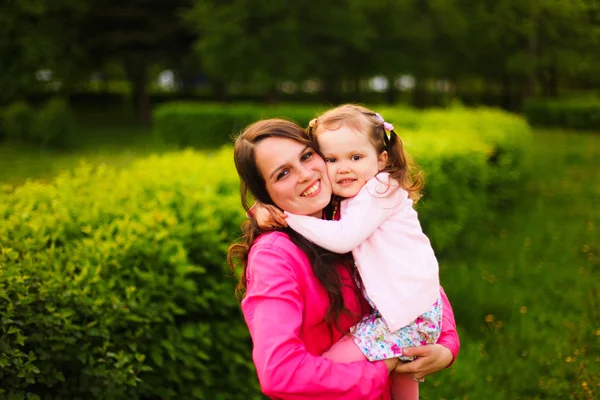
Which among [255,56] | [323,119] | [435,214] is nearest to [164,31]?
[255,56]

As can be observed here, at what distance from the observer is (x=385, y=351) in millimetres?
1977

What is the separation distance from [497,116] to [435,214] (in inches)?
236

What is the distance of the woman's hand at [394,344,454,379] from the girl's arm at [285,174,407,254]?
16.5 inches

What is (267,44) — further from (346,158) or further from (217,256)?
(346,158)

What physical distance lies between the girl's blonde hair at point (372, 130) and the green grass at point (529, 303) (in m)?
2.52

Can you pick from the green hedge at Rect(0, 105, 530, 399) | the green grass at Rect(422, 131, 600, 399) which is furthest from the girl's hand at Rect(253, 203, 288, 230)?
the green grass at Rect(422, 131, 600, 399)

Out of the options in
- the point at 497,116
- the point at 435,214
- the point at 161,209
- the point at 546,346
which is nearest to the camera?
the point at 161,209

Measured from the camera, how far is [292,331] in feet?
5.70

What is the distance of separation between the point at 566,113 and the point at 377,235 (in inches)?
945

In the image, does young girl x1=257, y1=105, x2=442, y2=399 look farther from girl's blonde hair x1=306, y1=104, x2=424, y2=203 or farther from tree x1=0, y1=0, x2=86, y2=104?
tree x1=0, y1=0, x2=86, y2=104

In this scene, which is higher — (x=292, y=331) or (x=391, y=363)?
(x=292, y=331)

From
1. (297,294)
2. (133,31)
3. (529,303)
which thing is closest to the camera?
(297,294)

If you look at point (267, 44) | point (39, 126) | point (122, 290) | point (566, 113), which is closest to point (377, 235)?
point (122, 290)

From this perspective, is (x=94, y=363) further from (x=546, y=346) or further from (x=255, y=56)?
(x=255, y=56)
